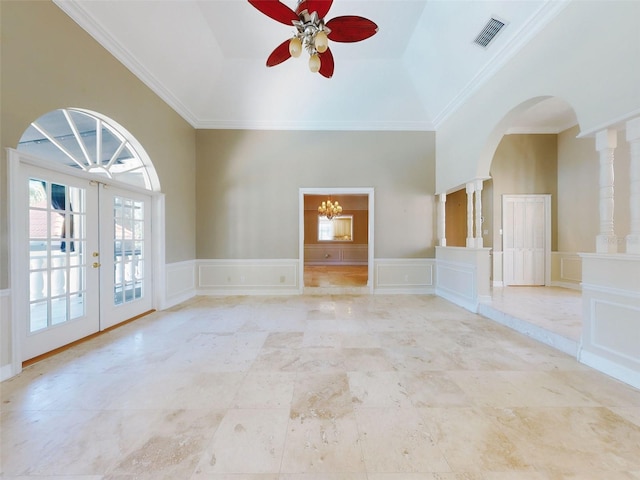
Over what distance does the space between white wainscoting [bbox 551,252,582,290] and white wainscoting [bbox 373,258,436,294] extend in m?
2.81

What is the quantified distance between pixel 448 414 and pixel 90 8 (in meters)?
5.15

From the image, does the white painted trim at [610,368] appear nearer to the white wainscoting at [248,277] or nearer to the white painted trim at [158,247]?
the white wainscoting at [248,277]

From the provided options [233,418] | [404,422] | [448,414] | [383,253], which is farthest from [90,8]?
[383,253]

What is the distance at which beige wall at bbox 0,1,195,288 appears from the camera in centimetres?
Answer: 207

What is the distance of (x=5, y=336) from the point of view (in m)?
2.06

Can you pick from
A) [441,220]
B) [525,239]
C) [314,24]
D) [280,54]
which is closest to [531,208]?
[525,239]

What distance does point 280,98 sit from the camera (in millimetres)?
4750

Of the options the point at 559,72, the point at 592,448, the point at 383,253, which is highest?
the point at 559,72

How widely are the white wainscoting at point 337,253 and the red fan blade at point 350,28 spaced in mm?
8571

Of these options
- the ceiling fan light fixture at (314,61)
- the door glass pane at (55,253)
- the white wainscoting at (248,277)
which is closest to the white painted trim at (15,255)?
the door glass pane at (55,253)

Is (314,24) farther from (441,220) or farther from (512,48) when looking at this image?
(441,220)

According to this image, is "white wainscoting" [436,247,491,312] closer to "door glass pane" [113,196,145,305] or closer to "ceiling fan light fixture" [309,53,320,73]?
"ceiling fan light fixture" [309,53,320,73]

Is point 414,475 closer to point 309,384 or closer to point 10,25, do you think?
point 309,384

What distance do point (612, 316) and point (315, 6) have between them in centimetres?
371
